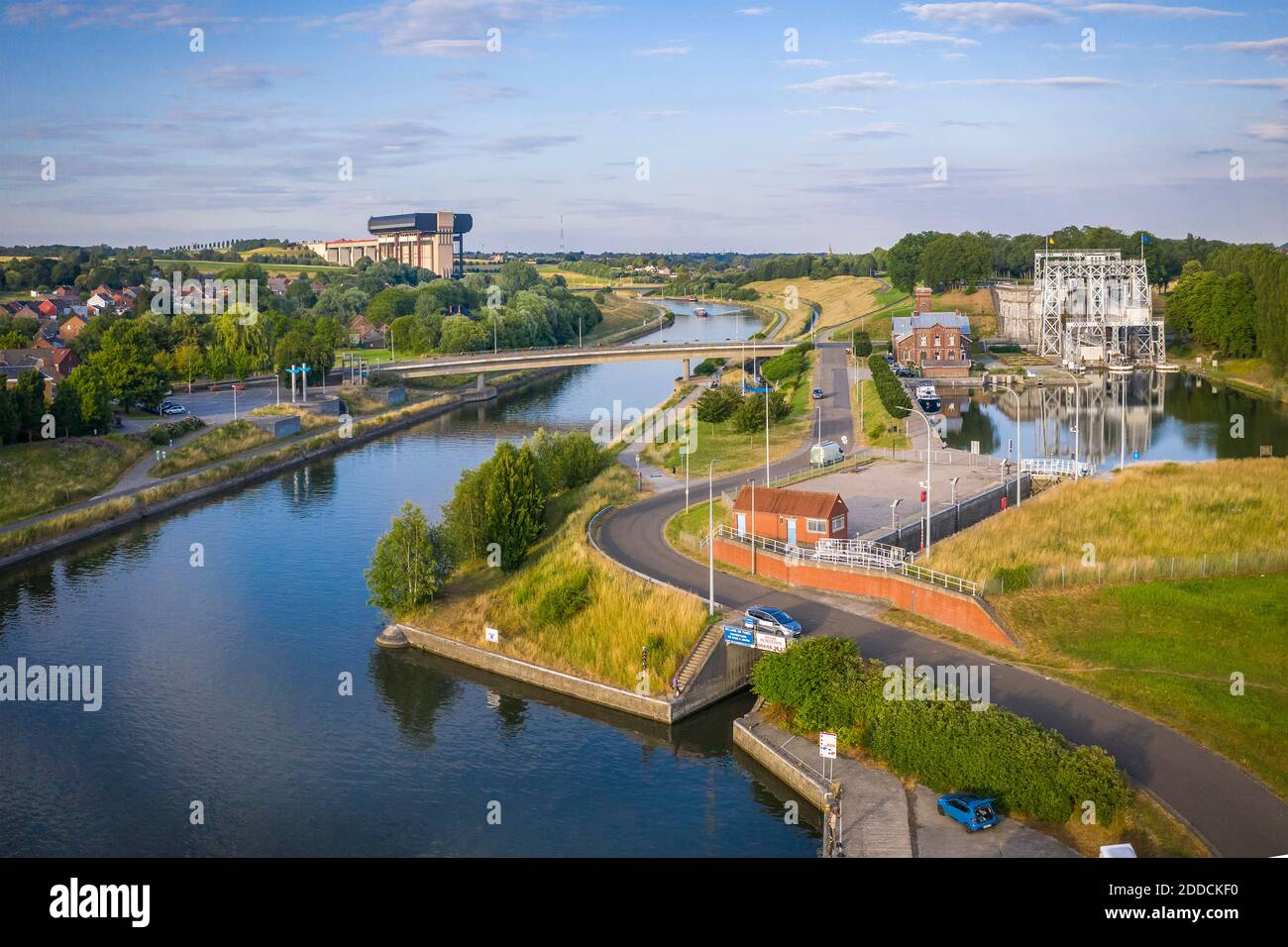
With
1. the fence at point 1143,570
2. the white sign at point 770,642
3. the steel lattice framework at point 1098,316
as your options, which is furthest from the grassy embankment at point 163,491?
the steel lattice framework at point 1098,316

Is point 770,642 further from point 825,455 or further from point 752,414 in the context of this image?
point 752,414

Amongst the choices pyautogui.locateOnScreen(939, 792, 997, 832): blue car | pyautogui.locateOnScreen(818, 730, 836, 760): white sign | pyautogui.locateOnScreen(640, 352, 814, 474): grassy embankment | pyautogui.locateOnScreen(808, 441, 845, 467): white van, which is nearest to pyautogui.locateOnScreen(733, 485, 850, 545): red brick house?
pyautogui.locateOnScreen(808, 441, 845, 467): white van

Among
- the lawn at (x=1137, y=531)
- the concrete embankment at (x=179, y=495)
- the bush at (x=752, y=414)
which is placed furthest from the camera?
the bush at (x=752, y=414)

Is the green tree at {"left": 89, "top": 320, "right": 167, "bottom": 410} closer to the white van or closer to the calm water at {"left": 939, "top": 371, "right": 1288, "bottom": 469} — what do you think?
the white van

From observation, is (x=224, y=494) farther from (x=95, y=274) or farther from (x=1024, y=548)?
(x=95, y=274)

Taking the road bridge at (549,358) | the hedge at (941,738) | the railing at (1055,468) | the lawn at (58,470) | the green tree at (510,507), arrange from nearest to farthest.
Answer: the hedge at (941,738), the green tree at (510,507), the railing at (1055,468), the lawn at (58,470), the road bridge at (549,358)

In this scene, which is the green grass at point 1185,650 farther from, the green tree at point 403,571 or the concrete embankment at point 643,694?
the green tree at point 403,571
